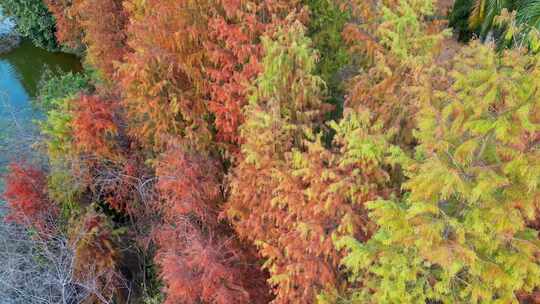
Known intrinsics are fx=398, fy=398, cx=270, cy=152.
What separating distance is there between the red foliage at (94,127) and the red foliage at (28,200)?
142 centimetres

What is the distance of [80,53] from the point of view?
18531mm

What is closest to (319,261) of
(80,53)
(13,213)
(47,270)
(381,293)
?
(381,293)

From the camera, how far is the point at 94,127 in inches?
339

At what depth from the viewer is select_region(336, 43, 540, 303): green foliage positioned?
11.6 feet

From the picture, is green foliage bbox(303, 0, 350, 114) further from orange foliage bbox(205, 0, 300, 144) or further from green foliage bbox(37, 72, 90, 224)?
green foliage bbox(37, 72, 90, 224)

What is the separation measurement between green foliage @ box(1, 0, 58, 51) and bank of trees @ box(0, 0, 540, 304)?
1124 cm

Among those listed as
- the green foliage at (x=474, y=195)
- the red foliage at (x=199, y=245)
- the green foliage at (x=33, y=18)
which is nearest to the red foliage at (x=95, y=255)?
the red foliage at (x=199, y=245)

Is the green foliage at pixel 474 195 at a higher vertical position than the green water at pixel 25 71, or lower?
higher

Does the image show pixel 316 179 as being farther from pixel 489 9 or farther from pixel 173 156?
pixel 489 9

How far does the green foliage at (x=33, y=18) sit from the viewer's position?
59.0ft

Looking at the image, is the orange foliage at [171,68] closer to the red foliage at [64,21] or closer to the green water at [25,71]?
the green water at [25,71]

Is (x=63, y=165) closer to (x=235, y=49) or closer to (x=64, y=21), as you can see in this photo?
(x=235, y=49)

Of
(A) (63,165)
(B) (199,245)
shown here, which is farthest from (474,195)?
(A) (63,165)

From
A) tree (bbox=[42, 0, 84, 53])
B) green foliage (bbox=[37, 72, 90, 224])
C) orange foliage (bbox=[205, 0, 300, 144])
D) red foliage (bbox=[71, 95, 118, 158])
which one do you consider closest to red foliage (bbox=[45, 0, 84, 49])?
tree (bbox=[42, 0, 84, 53])
